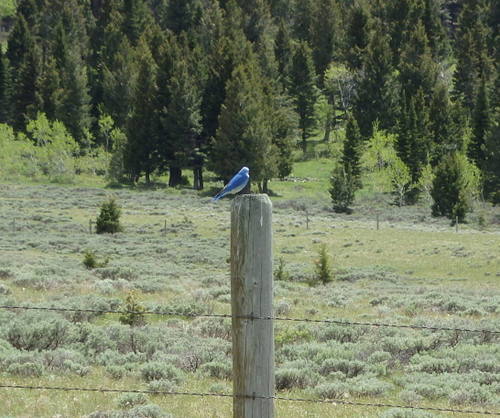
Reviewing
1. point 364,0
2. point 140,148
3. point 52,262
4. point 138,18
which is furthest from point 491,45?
point 52,262

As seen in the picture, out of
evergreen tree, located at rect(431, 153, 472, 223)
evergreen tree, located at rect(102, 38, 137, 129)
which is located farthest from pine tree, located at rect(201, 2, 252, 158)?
evergreen tree, located at rect(431, 153, 472, 223)

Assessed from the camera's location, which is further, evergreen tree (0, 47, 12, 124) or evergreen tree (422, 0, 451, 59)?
evergreen tree (422, 0, 451, 59)

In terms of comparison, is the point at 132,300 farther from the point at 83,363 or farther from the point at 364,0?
the point at 364,0

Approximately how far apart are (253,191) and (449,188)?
45.0m

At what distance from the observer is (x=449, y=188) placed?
6166cm

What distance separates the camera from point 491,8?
114 m

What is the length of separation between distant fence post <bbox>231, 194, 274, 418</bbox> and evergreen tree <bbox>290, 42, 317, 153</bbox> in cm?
8819

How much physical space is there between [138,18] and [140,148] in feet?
123

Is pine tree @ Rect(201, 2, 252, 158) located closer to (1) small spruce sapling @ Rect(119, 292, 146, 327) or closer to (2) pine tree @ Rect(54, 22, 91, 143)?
(2) pine tree @ Rect(54, 22, 91, 143)

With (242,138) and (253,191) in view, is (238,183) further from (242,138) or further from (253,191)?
(242,138)

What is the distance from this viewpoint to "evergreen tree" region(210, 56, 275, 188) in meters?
68.0

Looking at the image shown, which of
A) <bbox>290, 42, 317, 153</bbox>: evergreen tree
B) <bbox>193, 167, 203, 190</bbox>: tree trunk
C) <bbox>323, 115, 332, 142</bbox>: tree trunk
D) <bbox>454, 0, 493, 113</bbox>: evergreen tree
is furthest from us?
<bbox>323, 115, 332, 142</bbox>: tree trunk

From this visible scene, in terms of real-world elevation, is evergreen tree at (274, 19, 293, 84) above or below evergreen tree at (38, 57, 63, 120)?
above

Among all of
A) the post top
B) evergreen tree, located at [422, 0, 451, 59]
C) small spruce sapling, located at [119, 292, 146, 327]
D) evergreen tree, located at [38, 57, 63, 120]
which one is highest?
evergreen tree, located at [422, 0, 451, 59]
